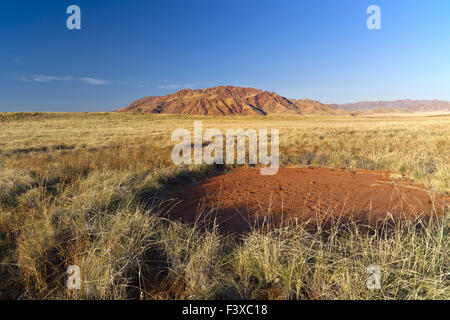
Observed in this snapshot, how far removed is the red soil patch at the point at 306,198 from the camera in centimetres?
394

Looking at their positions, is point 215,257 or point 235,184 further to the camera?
point 235,184

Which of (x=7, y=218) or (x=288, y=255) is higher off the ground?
(x=7, y=218)

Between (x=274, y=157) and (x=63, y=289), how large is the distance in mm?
8130

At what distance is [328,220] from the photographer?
380 cm

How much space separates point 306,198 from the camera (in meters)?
4.62

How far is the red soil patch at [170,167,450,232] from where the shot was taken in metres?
3.94
